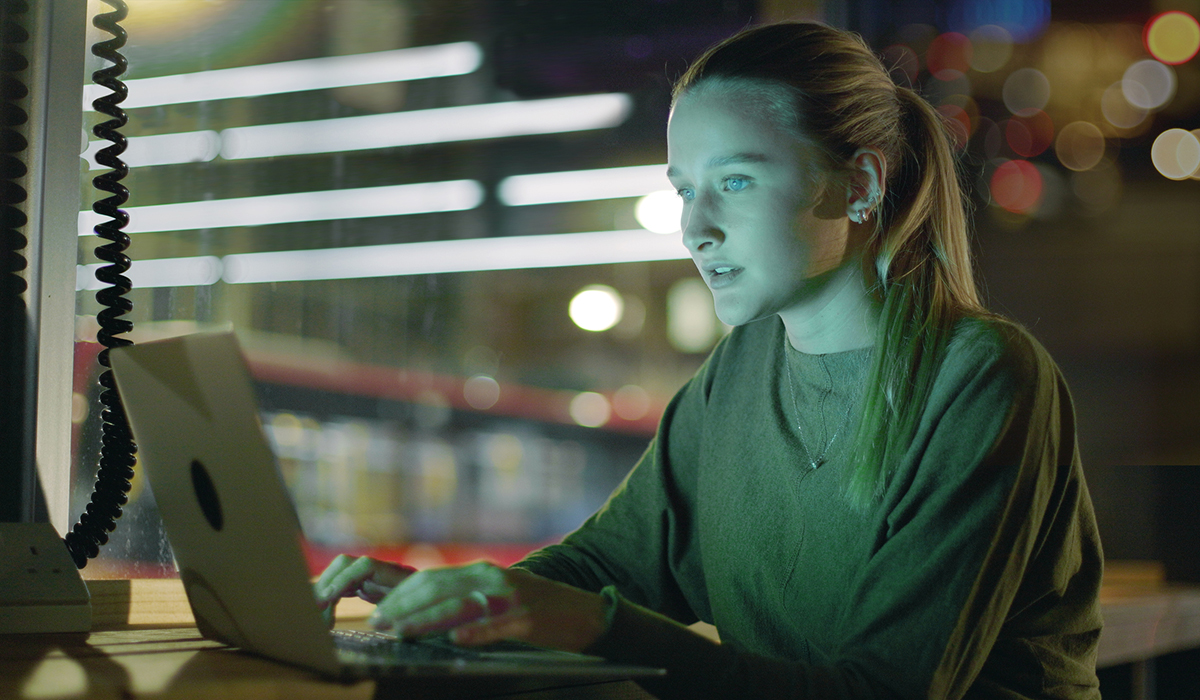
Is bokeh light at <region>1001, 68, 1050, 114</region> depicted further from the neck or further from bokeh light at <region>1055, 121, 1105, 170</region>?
the neck

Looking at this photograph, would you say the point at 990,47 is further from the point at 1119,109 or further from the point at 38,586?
the point at 38,586

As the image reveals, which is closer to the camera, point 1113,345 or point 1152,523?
point 1152,523

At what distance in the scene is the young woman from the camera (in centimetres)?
70

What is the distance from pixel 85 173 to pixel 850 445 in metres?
1.10

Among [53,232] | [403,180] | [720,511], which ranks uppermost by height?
[403,180]

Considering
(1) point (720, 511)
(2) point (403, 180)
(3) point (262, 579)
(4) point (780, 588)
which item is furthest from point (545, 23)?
(3) point (262, 579)

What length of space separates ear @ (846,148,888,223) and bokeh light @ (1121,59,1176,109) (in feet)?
5.62

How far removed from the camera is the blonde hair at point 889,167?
0.91 m

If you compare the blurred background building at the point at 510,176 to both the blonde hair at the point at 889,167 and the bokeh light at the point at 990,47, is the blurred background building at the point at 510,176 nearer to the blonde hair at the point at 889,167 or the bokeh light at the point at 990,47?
the bokeh light at the point at 990,47

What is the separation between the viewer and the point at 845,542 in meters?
0.92

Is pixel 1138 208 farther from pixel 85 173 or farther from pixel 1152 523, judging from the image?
pixel 85 173

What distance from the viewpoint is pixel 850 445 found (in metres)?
0.94

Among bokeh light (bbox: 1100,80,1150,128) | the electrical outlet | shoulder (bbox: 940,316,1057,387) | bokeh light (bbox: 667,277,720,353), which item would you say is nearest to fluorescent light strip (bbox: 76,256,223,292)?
the electrical outlet

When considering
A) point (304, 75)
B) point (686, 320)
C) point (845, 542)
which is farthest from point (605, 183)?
point (686, 320)
